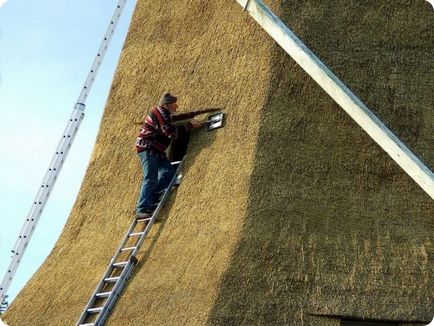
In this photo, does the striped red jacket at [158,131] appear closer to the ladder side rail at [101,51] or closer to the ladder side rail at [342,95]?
the ladder side rail at [342,95]

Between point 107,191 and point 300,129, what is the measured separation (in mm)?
2626

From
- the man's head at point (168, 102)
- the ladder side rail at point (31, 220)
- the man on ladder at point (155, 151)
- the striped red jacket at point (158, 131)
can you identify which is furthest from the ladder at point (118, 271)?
the ladder side rail at point (31, 220)

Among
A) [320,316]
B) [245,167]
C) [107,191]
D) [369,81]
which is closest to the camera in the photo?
[320,316]

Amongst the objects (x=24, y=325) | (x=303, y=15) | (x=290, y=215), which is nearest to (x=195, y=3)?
(x=303, y=15)

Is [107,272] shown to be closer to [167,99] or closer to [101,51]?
[167,99]

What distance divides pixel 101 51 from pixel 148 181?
2751mm

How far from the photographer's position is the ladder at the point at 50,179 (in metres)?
11.5

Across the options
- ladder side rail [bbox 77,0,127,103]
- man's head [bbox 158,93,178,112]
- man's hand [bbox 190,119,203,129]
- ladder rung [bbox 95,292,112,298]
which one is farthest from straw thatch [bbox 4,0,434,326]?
ladder side rail [bbox 77,0,127,103]

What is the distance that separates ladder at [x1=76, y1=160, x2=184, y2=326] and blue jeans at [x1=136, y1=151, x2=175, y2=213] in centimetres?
8

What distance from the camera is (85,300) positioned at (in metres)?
10.4

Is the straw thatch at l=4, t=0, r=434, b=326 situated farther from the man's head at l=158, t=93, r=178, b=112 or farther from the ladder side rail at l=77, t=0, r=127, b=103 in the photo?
the ladder side rail at l=77, t=0, r=127, b=103

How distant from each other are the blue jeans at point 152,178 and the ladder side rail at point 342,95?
178 cm

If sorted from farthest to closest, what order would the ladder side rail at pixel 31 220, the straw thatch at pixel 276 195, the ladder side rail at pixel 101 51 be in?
the ladder side rail at pixel 101 51
the ladder side rail at pixel 31 220
the straw thatch at pixel 276 195

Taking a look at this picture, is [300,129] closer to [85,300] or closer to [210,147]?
[210,147]
